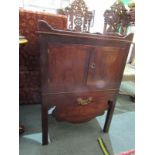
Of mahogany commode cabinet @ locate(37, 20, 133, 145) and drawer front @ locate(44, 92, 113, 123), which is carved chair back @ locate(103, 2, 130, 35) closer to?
mahogany commode cabinet @ locate(37, 20, 133, 145)

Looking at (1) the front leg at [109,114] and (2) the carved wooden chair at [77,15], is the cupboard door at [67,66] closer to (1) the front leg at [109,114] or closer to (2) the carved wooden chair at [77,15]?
(1) the front leg at [109,114]

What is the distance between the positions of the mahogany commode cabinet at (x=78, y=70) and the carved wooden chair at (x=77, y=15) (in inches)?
41.1

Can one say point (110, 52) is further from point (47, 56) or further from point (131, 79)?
point (131, 79)

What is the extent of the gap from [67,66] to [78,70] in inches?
3.7

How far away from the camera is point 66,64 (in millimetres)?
1091

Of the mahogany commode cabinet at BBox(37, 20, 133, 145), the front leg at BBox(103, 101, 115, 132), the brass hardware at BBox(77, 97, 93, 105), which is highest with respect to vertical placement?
the mahogany commode cabinet at BBox(37, 20, 133, 145)

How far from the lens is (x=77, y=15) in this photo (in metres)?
2.09

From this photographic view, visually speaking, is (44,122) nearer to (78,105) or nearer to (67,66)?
(78,105)

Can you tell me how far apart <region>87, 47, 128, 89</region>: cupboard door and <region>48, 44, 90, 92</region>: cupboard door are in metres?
0.06

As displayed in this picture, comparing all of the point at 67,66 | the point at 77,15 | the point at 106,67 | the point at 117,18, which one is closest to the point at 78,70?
the point at 67,66

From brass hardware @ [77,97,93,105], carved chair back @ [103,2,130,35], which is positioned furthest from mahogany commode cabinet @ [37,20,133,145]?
carved chair back @ [103,2,130,35]

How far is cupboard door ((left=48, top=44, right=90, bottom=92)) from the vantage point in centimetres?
104
